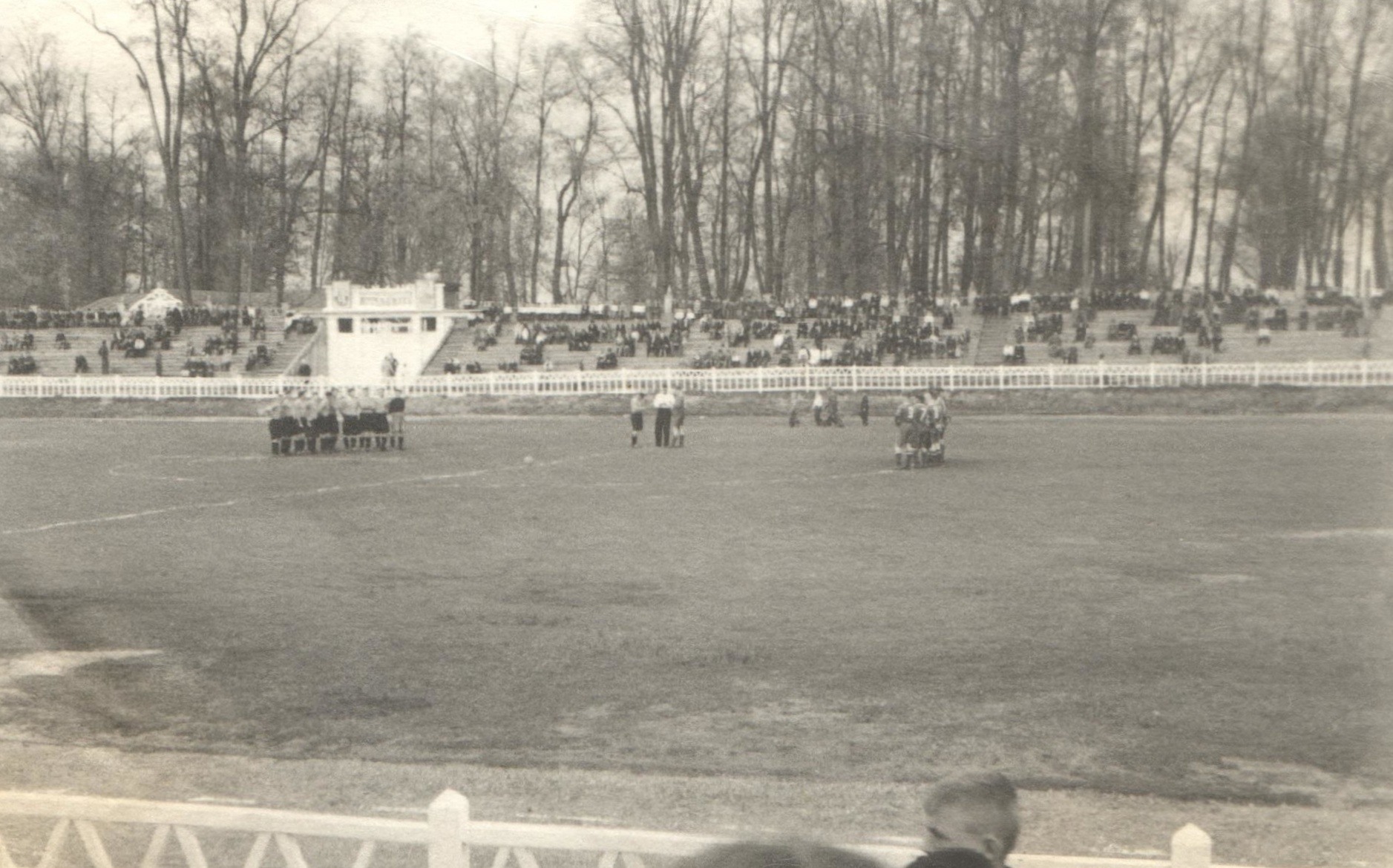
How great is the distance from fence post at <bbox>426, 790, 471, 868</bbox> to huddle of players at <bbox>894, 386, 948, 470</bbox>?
18.4 meters

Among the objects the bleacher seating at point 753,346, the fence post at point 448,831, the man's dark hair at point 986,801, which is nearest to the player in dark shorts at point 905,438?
the bleacher seating at point 753,346

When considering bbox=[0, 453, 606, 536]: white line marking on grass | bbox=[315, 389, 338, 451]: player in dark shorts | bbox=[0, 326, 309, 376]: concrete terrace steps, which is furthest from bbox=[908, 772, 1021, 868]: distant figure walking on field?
bbox=[0, 326, 309, 376]: concrete terrace steps

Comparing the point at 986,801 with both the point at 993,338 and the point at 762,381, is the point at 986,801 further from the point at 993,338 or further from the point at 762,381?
the point at 993,338

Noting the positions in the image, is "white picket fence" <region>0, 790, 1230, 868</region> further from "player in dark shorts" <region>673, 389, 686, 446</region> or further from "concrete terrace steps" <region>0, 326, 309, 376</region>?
"concrete terrace steps" <region>0, 326, 309, 376</region>

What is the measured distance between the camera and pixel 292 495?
18844 millimetres

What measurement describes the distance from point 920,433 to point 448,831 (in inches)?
731

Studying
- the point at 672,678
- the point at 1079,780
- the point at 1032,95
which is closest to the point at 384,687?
the point at 672,678

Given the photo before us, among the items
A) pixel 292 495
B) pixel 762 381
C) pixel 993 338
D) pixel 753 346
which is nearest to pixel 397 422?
pixel 292 495

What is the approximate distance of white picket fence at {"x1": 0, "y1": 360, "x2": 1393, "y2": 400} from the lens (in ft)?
117

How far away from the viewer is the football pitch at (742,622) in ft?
24.2

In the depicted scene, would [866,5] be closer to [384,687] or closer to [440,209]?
[384,687]

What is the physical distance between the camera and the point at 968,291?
53.5 meters

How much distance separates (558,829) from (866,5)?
27.1 metres

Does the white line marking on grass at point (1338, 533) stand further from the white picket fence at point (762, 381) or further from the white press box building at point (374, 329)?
the white press box building at point (374, 329)
